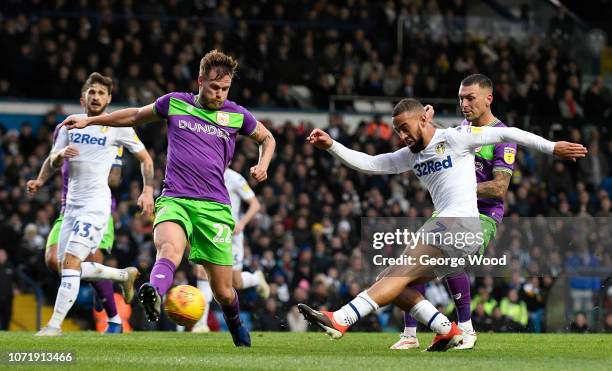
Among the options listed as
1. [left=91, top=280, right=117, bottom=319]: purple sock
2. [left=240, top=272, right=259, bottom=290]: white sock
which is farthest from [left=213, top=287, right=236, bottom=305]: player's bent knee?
[left=240, top=272, right=259, bottom=290]: white sock

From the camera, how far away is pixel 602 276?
1892 cm

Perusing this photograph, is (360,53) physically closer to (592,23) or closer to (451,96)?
(451,96)

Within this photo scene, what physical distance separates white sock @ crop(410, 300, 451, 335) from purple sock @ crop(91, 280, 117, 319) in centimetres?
513

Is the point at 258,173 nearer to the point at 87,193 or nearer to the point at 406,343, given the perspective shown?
the point at 406,343

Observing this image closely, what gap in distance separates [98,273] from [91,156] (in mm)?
1330

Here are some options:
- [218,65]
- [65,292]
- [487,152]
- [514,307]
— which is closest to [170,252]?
[218,65]

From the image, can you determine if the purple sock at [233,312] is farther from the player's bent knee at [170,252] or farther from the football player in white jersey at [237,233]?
the football player in white jersey at [237,233]

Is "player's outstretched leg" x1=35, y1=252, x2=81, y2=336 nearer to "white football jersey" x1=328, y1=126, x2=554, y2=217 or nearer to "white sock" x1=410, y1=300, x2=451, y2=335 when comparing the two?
"white football jersey" x1=328, y1=126, x2=554, y2=217

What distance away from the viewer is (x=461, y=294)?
11.3 meters

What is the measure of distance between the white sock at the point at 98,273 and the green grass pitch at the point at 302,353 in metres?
0.78

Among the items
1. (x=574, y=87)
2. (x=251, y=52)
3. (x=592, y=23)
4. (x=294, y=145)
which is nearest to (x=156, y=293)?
(x=294, y=145)

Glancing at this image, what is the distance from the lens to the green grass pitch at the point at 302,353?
8.75 m

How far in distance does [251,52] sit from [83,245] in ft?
43.6

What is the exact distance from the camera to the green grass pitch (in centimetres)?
875
